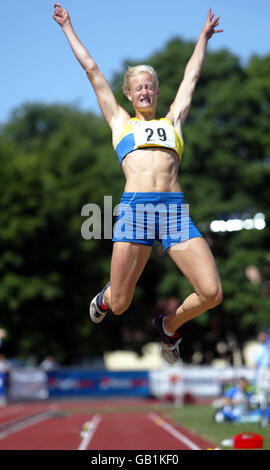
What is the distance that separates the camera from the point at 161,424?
15.9 metres

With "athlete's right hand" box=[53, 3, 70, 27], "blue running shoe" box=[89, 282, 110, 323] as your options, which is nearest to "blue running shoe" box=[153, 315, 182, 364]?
"blue running shoe" box=[89, 282, 110, 323]

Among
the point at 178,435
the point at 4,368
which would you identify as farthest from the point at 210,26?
the point at 4,368

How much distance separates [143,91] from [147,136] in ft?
1.34

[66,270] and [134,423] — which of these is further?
[66,270]

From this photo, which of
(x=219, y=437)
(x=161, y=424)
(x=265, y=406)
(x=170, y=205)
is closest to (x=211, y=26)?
(x=170, y=205)

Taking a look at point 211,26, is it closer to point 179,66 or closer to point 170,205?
point 170,205

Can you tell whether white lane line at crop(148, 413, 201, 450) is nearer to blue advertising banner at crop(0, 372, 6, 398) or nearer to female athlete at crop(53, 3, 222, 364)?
female athlete at crop(53, 3, 222, 364)

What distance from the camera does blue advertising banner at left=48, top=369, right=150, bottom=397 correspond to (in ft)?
107

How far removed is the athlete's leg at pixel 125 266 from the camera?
5867mm

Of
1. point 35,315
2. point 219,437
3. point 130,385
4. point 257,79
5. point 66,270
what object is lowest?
point 219,437

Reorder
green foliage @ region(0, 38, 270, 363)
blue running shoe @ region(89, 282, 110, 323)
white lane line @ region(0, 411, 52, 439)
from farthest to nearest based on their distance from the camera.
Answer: green foliage @ region(0, 38, 270, 363) → white lane line @ region(0, 411, 52, 439) → blue running shoe @ region(89, 282, 110, 323)

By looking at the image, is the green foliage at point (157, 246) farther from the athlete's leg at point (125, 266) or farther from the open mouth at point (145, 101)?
the athlete's leg at point (125, 266)

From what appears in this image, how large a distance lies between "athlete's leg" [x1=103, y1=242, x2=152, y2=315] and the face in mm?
1219

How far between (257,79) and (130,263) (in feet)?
104
